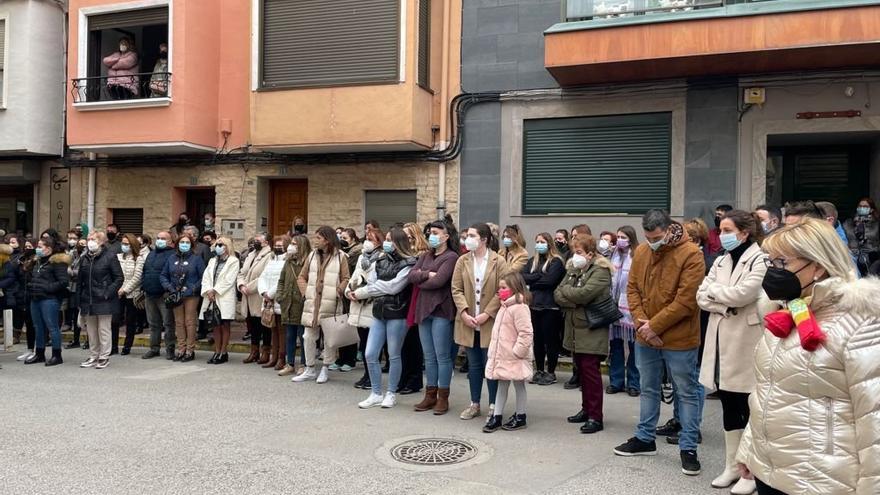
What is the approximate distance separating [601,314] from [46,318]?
8.10 meters

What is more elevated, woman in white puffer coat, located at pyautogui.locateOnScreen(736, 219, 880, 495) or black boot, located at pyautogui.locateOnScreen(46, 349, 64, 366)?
woman in white puffer coat, located at pyautogui.locateOnScreen(736, 219, 880, 495)

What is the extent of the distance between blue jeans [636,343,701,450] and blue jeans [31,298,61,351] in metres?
8.51

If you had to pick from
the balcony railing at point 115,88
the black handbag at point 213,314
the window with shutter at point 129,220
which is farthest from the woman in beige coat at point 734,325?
the window with shutter at point 129,220

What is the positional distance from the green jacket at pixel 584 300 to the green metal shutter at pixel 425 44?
22.8ft

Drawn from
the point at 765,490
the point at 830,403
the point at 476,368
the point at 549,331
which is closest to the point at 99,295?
the point at 476,368

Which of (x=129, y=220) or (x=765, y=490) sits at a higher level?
(x=129, y=220)

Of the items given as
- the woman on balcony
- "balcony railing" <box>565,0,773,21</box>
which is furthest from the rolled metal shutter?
"balcony railing" <box>565,0,773,21</box>

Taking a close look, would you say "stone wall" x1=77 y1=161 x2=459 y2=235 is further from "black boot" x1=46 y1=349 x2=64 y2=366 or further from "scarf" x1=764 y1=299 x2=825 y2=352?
"scarf" x1=764 y1=299 x2=825 y2=352

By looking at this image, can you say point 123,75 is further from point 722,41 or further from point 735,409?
point 735,409

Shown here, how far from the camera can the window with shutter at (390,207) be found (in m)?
13.7

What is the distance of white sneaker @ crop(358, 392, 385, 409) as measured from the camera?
750 centimetres

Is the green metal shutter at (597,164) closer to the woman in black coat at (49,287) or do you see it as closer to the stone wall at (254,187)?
the stone wall at (254,187)

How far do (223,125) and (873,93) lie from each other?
11.7 metres

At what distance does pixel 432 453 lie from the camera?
5.81 m
